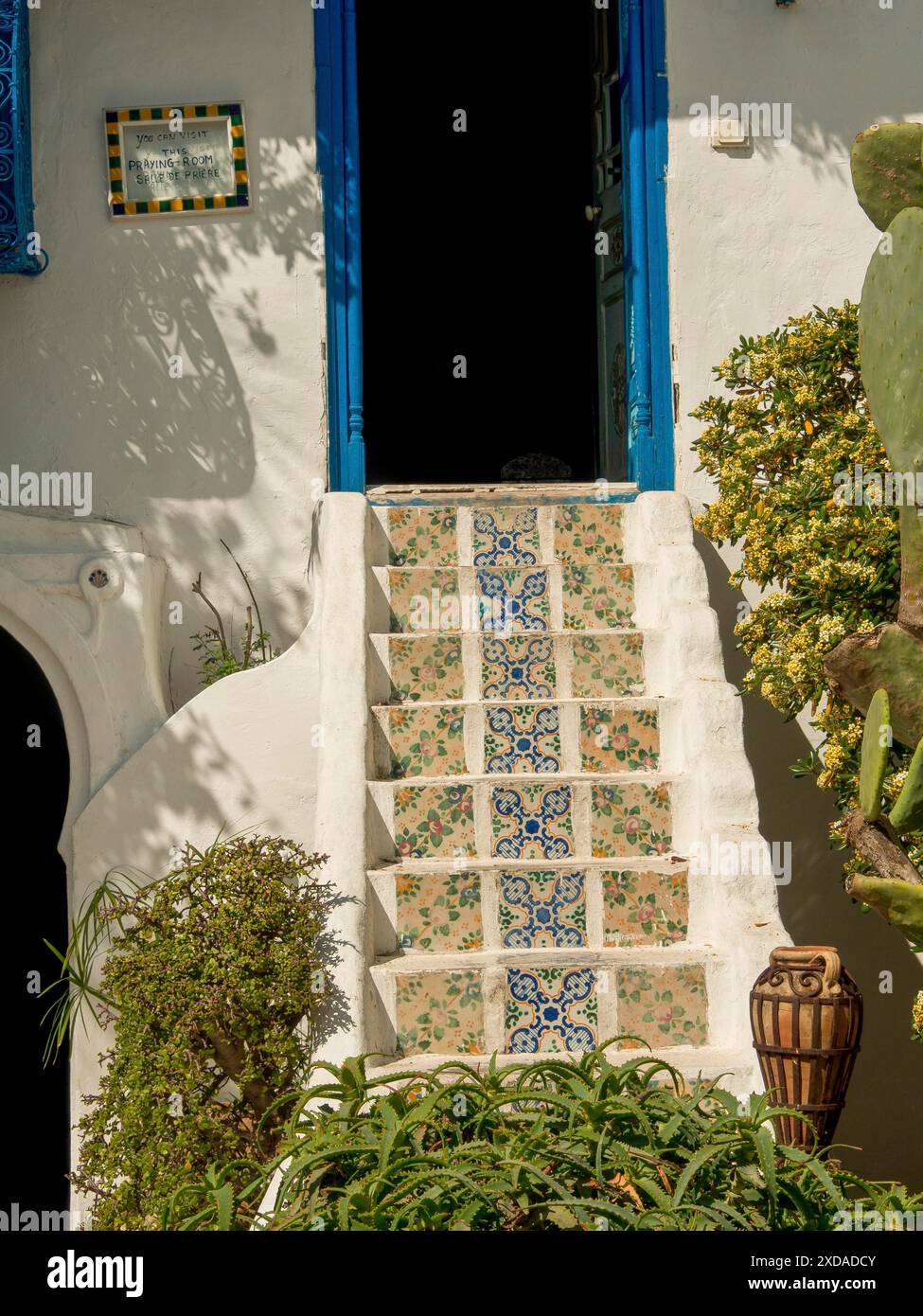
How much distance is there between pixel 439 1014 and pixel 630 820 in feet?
3.17

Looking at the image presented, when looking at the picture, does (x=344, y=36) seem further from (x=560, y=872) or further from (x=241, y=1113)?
(x=241, y=1113)

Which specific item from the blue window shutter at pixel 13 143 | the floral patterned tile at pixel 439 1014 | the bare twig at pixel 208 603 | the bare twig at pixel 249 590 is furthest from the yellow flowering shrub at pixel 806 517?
the blue window shutter at pixel 13 143

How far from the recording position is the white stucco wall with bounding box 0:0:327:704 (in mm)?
6695

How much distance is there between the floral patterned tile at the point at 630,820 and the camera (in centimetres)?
535

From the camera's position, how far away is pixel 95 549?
21.1 ft

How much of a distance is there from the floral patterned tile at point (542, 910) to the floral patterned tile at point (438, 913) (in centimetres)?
10

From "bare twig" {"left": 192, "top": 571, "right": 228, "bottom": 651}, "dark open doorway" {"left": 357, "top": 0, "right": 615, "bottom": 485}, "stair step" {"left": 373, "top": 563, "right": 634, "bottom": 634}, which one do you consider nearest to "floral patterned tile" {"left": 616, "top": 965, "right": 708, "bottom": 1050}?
"stair step" {"left": 373, "top": 563, "right": 634, "bottom": 634}

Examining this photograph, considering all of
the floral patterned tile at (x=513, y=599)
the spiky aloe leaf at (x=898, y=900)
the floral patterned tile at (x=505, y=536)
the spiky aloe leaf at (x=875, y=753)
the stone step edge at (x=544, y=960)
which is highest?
the floral patterned tile at (x=505, y=536)

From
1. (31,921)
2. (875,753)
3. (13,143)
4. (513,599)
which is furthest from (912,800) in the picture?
(31,921)

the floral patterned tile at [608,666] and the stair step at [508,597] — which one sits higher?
the stair step at [508,597]

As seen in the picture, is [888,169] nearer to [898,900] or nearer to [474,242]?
[898,900]

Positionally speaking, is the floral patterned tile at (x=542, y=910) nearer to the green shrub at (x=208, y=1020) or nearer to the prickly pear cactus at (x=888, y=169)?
the green shrub at (x=208, y=1020)

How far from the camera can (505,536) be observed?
6410 mm

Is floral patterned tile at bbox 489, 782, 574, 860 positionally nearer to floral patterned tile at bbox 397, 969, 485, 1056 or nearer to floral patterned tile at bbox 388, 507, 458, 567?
floral patterned tile at bbox 397, 969, 485, 1056
